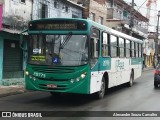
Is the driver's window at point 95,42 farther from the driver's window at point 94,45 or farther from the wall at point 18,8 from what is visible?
the wall at point 18,8

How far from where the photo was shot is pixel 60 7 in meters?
27.3

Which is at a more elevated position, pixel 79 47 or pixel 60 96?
pixel 79 47

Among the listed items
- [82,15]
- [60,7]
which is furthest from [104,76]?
[82,15]

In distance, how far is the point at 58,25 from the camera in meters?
12.5

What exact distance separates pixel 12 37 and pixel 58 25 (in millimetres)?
8440

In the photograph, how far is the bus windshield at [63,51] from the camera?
12.2 m

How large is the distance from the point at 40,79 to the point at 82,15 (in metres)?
21.1

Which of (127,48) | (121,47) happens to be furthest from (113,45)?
(127,48)

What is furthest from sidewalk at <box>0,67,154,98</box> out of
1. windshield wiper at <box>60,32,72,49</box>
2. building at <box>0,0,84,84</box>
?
windshield wiper at <box>60,32,72,49</box>

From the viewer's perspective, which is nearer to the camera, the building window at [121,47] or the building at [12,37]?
the building window at [121,47]

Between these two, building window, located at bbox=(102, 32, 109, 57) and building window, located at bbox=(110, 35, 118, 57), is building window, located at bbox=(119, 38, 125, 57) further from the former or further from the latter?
building window, located at bbox=(102, 32, 109, 57)

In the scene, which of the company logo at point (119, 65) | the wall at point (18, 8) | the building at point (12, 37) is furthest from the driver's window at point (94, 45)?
the wall at point (18, 8)

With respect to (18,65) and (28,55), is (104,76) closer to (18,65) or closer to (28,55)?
(28,55)

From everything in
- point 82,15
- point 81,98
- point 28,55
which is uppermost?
point 82,15
